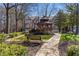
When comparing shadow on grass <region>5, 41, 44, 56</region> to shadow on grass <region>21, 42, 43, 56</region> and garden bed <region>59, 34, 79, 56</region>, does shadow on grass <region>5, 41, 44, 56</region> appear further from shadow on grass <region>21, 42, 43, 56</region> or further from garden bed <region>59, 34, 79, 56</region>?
garden bed <region>59, 34, 79, 56</region>

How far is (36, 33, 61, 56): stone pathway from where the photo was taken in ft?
10.0

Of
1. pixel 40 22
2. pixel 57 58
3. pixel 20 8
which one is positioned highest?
pixel 20 8

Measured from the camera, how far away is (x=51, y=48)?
3062 mm

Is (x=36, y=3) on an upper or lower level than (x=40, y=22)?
upper

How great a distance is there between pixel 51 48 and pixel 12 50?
55cm

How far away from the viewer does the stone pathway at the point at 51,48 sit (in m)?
3.05

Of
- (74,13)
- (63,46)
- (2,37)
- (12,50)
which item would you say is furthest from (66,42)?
(2,37)

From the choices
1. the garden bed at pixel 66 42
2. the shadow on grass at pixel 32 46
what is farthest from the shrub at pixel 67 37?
the shadow on grass at pixel 32 46

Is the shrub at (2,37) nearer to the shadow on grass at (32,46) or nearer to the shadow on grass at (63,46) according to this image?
the shadow on grass at (32,46)

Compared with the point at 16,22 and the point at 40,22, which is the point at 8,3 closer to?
the point at 16,22

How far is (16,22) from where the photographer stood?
3.07m

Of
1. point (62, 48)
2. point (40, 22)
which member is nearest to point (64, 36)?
point (62, 48)

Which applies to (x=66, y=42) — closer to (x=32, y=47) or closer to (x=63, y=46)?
(x=63, y=46)

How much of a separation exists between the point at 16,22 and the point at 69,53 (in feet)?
2.83
